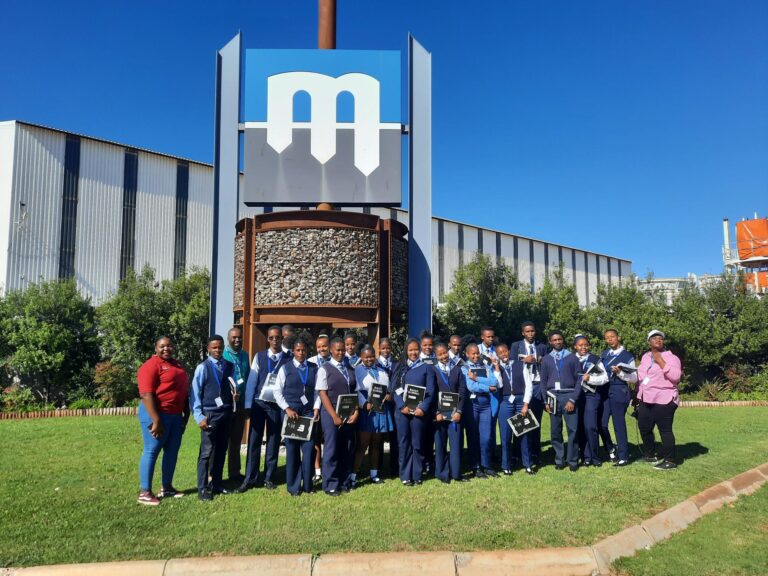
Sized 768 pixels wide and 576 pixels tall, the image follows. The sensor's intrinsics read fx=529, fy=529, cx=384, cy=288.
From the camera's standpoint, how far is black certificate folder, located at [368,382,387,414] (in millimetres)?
6656

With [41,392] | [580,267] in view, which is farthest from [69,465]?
[580,267]

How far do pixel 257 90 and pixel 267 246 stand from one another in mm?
3223

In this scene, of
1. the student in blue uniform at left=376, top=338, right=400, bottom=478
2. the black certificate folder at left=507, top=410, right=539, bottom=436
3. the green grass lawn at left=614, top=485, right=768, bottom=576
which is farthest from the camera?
the black certificate folder at left=507, top=410, right=539, bottom=436

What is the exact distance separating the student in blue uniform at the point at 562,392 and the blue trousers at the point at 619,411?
65 centimetres

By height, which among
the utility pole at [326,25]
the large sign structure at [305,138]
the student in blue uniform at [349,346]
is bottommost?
the student in blue uniform at [349,346]

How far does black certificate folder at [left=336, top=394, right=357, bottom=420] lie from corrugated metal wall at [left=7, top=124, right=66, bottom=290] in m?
21.7

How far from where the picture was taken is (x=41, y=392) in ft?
57.2

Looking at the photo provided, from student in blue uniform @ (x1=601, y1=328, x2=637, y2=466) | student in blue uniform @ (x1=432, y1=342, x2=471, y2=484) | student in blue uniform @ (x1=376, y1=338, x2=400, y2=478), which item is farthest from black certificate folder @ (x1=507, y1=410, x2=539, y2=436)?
student in blue uniform @ (x1=376, y1=338, x2=400, y2=478)

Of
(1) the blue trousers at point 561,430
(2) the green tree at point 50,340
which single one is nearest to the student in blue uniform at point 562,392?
(1) the blue trousers at point 561,430

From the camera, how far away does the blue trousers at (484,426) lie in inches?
280

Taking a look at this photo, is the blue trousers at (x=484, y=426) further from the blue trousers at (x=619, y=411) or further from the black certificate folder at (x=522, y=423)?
the blue trousers at (x=619, y=411)

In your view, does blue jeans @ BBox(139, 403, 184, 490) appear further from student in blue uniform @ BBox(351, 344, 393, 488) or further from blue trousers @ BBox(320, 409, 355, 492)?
student in blue uniform @ BBox(351, 344, 393, 488)

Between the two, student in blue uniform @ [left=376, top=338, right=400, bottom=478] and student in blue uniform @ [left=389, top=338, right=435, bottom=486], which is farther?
student in blue uniform @ [left=376, top=338, right=400, bottom=478]

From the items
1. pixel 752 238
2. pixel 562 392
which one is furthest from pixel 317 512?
pixel 752 238
